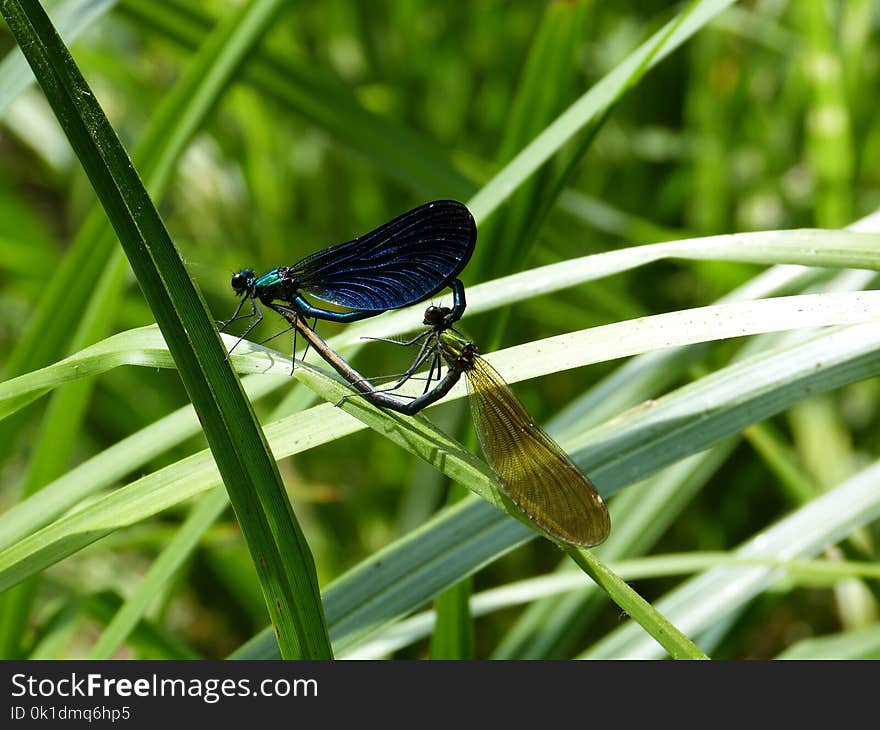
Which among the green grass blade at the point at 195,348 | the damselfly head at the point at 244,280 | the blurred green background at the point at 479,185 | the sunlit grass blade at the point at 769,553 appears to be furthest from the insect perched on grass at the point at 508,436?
the blurred green background at the point at 479,185

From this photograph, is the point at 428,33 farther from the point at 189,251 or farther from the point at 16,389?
the point at 16,389

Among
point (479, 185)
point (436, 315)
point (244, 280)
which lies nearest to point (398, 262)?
point (436, 315)

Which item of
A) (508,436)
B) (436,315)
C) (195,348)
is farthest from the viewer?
(436,315)

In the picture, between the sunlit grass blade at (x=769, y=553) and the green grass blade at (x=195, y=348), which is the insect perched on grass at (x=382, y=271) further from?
the sunlit grass blade at (x=769, y=553)

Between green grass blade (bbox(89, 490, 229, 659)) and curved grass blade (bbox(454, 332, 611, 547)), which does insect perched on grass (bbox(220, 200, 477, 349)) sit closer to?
curved grass blade (bbox(454, 332, 611, 547))

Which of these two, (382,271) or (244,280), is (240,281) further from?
(382,271)

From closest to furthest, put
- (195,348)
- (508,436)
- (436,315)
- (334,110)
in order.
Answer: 1. (195,348)
2. (508,436)
3. (436,315)
4. (334,110)

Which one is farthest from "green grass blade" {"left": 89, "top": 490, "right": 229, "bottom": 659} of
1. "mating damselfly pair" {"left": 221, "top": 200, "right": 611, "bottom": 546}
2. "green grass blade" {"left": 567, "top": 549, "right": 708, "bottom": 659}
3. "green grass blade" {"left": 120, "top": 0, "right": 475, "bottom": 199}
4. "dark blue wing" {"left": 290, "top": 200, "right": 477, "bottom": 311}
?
"green grass blade" {"left": 120, "top": 0, "right": 475, "bottom": 199}
